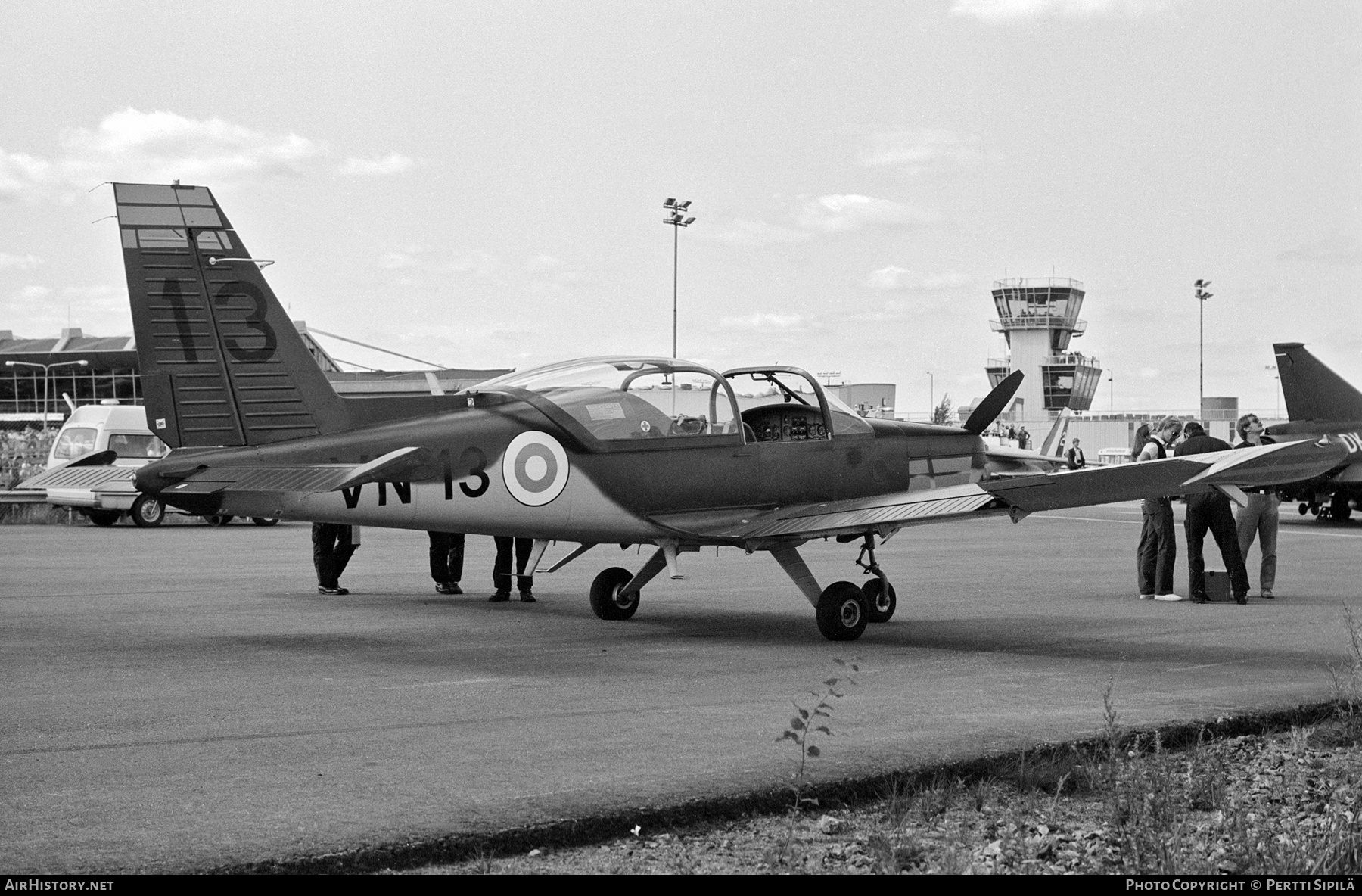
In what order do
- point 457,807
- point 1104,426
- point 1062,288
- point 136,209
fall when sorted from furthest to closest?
point 1062,288
point 1104,426
point 136,209
point 457,807

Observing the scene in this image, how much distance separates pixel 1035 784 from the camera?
21.3ft

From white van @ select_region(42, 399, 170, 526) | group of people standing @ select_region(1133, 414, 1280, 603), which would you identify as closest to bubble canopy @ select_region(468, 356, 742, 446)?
group of people standing @ select_region(1133, 414, 1280, 603)

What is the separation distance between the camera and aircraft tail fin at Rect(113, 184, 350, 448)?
11.7 m

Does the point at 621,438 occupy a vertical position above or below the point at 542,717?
above

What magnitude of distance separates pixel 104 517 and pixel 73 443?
257 cm

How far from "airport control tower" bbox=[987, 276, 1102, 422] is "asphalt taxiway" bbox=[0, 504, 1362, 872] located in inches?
3843

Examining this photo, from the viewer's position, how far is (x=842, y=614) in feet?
38.3

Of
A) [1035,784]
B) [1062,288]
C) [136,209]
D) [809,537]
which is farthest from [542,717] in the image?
[1062,288]

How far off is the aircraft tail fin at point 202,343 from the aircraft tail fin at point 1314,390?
929 inches

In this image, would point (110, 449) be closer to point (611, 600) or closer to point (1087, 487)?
point (611, 600)

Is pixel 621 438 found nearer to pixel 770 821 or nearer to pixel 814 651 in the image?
pixel 814 651

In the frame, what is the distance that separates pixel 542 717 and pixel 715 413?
482cm

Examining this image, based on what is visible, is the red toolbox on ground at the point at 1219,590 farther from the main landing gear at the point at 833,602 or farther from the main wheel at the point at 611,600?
the main wheel at the point at 611,600

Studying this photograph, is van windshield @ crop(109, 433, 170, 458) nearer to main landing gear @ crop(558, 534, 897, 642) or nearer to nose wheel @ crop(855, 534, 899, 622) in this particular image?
main landing gear @ crop(558, 534, 897, 642)
